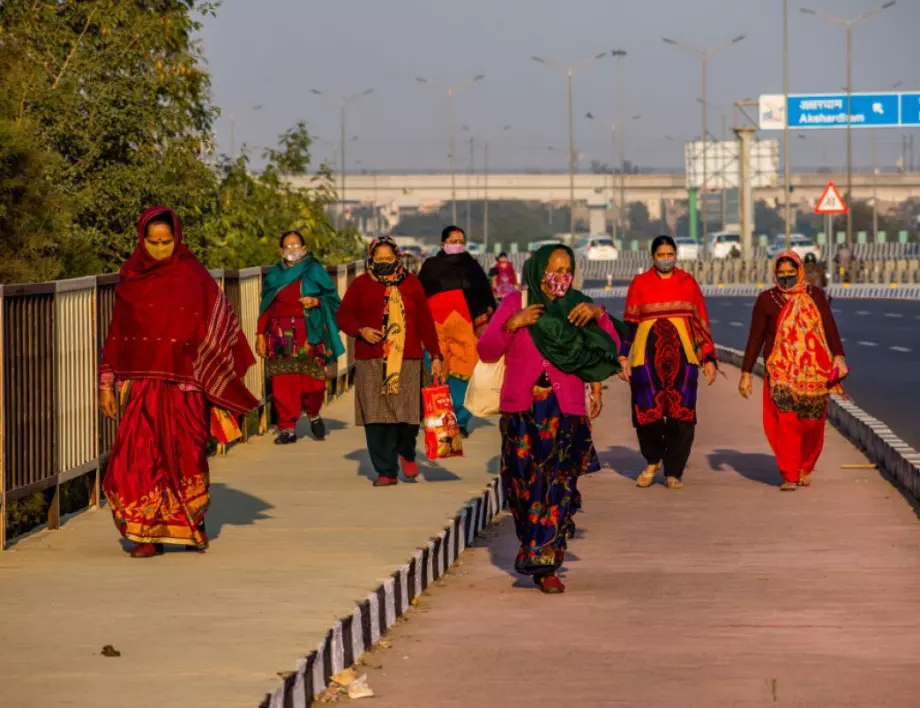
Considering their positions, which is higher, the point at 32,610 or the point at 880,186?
the point at 880,186

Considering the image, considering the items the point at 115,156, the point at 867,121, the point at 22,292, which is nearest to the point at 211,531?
the point at 22,292

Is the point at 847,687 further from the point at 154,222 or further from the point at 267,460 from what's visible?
the point at 267,460

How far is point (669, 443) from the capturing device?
15227 millimetres

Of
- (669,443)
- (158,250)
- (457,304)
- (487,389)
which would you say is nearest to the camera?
(487,389)

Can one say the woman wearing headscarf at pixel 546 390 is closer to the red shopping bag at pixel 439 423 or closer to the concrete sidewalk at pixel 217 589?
the concrete sidewalk at pixel 217 589

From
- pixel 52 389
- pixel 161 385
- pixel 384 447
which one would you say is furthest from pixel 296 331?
pixel 161 385

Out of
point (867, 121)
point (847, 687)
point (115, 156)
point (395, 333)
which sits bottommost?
point (847, 687)

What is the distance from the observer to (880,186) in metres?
151

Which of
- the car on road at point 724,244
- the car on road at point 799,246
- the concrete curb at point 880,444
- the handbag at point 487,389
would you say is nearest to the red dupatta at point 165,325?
the handbag at point 487,389

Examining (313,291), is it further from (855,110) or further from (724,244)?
(724,244)

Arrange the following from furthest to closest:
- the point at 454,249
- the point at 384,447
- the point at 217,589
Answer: the point at 454,249 → the point at 384,447 → the point at 217,589

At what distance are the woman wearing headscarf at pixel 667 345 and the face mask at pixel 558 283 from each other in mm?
4688

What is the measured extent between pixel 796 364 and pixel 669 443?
3.37ft

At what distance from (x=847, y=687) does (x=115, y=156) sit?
730 inches
